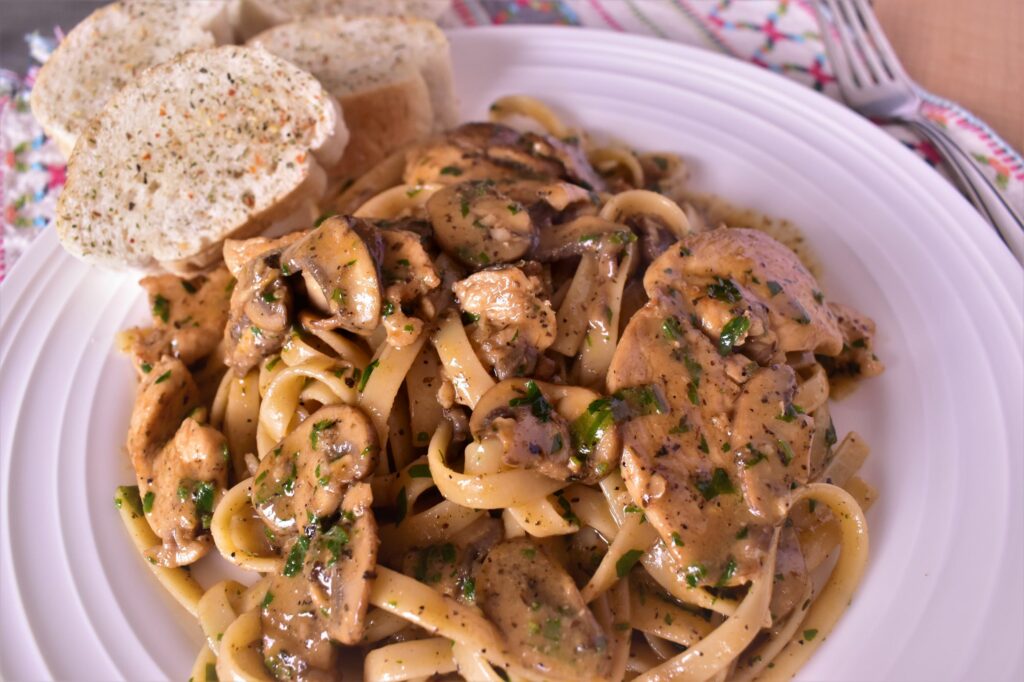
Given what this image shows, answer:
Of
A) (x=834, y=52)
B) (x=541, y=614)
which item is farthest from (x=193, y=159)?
(x=834, y=52)

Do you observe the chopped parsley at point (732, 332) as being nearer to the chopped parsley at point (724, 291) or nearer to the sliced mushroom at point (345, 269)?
the chopped parsley at point (724, 291)

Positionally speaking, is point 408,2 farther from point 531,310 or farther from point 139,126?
point 531,310

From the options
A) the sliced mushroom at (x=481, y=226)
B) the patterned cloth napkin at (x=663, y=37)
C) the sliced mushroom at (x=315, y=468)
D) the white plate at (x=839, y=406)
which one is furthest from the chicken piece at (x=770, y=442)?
the patterned cloth napkin at (x=663, y=37)

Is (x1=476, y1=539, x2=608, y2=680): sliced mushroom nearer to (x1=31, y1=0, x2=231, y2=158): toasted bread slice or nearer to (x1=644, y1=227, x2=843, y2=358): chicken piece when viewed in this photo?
(x1=644, y1=227, x2=843, y2=358): chicken piece

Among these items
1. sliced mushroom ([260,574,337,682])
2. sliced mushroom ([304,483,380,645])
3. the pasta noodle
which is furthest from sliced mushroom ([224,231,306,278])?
sliced mushroom ([260,574,337,682])

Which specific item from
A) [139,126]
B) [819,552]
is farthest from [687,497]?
[139,126]

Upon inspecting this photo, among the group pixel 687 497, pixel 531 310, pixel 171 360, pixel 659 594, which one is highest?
pixel 531 310

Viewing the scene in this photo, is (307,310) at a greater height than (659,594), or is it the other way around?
(307,310)
